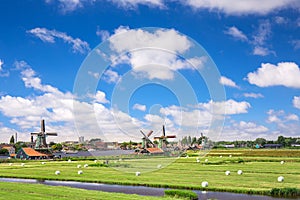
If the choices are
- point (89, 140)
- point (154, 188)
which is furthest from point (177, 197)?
point (89, 140)

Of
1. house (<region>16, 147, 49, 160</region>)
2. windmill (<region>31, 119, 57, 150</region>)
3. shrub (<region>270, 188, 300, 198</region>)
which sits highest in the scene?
windmill (<region>31, 119, 57, 150</region>)

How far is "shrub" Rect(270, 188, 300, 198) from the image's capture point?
2602cm

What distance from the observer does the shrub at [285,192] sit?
2602 cm

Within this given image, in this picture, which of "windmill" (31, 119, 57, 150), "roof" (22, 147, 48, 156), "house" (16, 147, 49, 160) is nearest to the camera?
"house" (16, 147, 49, 160)

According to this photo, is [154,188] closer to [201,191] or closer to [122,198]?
[201,191]

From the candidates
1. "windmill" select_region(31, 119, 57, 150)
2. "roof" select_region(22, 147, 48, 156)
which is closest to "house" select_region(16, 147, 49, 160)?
"roof" select_region(22, 147, 48, 156)

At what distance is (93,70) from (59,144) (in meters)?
168

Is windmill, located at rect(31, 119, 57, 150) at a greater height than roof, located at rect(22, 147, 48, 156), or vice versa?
windmill, located at rect(31, 119, 57, 150)

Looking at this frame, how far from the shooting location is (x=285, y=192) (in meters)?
26.3

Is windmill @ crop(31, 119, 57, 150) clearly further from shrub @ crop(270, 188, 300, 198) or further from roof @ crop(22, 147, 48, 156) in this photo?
shrub @ crop(270, 188, 300, 198)

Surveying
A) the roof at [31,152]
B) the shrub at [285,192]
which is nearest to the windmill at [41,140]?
the roof at [31,152]

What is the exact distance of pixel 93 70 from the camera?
31.9m

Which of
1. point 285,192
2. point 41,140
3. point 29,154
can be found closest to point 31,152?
point 29,154

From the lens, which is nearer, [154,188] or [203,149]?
[154,188]
